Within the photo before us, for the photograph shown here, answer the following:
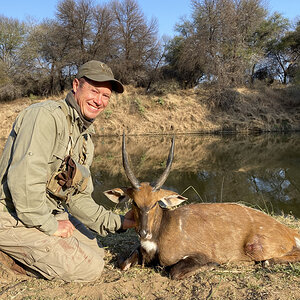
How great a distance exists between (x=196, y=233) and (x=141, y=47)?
1354 inches

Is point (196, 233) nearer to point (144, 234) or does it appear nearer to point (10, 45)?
point (144, 234)

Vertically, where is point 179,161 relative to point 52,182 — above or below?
below

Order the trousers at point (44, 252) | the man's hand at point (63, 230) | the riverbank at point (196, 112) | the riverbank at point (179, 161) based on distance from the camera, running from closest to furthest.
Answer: the riverbank at point (179, 161)
the trousers at point (44, 252)
the man's hand at point (63, 230)
the riverbank at point (196, 112)

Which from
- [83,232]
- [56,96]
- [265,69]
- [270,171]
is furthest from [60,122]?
[265,69]

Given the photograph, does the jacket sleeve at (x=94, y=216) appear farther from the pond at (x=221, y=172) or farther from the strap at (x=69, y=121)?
the pond at (x=221, y=172)

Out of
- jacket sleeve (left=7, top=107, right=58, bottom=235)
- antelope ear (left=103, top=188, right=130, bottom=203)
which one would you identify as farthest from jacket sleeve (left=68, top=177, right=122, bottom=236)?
jacket sleeve (left=7, top=107, right=58, bottom=235)

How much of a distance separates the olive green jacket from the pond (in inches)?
207

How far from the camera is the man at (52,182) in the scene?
11.9 ft

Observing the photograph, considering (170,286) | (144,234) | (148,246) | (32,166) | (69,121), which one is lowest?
(170,286)

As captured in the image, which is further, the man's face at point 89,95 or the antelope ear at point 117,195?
the antelope ear at point 117,195

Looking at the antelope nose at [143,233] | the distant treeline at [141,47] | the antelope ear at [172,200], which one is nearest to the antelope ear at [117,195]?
the antelope ear at [172,200]

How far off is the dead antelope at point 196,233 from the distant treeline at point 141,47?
1150 inches

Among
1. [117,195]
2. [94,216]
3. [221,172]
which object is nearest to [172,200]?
[117,195]

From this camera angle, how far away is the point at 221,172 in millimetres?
13305
